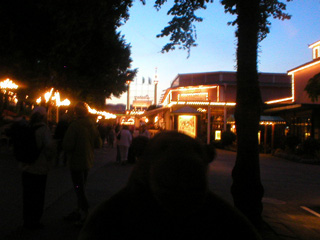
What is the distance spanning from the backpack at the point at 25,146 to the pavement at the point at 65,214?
1.05 meters

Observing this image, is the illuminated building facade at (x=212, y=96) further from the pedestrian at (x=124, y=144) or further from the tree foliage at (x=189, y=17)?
the tree foliage at (x=189, y=17)

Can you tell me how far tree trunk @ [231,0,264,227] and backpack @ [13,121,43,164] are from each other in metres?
2.97

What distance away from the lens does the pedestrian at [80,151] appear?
19.1ft

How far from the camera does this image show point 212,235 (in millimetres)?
1428

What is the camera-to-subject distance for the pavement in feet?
17.7

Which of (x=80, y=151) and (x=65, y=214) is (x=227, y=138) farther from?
(x=80, y=151)

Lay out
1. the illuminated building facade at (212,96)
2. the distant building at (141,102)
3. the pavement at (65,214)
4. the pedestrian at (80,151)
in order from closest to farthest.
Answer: the pavement at (65,214) → the pedestrian at (80,151) → the illuminated building facade at (212,96) → the distant building at (141,102)

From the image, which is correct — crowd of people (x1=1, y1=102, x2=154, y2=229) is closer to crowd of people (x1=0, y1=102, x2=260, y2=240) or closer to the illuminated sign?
crowd of people (x1=0, y1=102, x2=260, y2=240)

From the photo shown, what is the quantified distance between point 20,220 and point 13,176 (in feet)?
15.7

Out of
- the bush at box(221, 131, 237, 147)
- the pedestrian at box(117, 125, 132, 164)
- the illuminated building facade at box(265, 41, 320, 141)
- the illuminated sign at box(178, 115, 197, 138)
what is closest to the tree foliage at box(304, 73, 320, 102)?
the pedestrian at box(117, 125, 132, 164)

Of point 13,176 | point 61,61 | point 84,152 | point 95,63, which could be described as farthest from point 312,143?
point 84,152

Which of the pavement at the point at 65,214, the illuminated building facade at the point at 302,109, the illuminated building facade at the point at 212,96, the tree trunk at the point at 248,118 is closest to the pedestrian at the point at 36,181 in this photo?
the pavement at the point at 65,214

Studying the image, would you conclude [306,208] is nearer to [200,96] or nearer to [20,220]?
[20,220]

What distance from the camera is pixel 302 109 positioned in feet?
80.6
